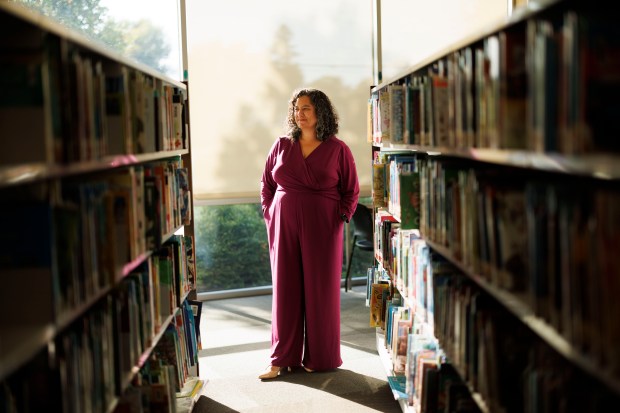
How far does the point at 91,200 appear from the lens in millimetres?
1938

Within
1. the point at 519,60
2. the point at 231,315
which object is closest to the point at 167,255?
the point at 519,60

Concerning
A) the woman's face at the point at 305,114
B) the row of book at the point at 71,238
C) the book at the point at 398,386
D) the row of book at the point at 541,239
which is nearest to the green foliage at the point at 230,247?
the woman's face at the point at 305,114

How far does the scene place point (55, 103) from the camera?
168 cm

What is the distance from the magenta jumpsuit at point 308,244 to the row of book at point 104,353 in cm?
97

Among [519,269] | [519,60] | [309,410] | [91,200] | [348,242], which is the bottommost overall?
[309,410]

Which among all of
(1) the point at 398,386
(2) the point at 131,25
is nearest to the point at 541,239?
(1) the point at 398,386

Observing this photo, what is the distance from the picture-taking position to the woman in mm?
4055

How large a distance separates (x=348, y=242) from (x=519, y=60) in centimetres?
487

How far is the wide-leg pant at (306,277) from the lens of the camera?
160 inches

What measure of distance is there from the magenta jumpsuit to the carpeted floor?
18 cm

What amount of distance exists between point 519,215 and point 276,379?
8.58 ft

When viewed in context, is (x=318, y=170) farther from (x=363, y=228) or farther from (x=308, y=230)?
(x=363, y=228)

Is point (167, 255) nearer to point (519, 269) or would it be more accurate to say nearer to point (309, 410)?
point (309, 410)

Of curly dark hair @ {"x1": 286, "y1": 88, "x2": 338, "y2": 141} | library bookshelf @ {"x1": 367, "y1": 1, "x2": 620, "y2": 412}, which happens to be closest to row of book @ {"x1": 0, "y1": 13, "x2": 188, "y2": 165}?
library bookshelf @ {"x1": 367, "y1": 1, "x2": 620, "y2": 412}
